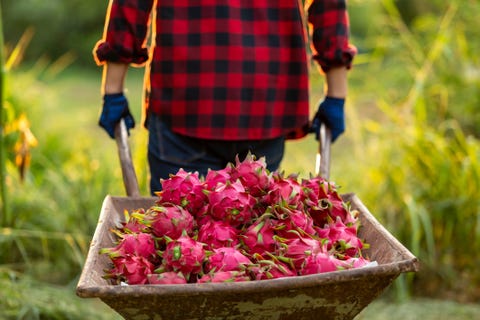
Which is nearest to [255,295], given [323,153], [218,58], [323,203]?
[323,203]

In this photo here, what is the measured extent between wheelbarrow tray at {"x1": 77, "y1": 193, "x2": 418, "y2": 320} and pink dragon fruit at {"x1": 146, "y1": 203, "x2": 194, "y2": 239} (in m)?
0.13

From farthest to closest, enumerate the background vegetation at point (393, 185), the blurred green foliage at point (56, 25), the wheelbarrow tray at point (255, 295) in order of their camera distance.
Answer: the blurred green foliage at point (56, 25)
the background vegetation at point (393, 185)
the wheelbarrow tray at point (255, 295)

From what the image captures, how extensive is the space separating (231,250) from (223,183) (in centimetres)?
19

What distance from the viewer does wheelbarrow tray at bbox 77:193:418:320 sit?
145 centimetres

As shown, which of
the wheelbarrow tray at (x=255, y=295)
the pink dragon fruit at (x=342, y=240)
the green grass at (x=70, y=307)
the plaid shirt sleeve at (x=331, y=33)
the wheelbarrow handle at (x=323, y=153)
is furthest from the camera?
the green grass at (x=70, y=307)

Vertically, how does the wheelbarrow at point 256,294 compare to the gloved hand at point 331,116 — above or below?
below

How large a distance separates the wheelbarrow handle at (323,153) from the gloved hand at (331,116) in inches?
0.6

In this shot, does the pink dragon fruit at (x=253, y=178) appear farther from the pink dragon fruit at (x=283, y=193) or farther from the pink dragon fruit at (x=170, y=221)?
the pink dragon fruit at (x=170, y=221)

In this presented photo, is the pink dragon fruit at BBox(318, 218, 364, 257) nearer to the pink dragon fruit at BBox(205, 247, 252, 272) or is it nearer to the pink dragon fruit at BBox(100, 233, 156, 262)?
the pink dragon fruit at BBox(205, 247, 252, 272)

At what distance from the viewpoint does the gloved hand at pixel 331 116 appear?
8.06 ft

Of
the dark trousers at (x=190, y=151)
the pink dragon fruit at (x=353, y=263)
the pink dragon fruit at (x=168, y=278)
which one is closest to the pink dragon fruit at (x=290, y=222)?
the pink dragon fruit at (x=353, y=263)

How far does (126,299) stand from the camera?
1.48m

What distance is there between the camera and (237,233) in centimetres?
164

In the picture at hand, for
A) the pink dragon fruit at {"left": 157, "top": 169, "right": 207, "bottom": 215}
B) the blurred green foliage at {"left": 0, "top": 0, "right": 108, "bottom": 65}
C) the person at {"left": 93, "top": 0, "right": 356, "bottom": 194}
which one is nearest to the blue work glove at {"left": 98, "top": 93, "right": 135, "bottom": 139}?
the person at {"left": 93, "top": 0, "right": 356, "bottom": 194}
